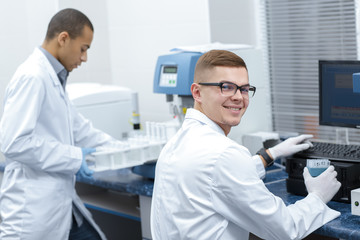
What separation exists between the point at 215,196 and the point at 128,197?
1.63 metres

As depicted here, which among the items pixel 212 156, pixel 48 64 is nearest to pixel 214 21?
pixel 48 64

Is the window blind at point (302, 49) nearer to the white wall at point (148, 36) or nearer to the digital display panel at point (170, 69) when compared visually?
the white wall at point (148, 36)

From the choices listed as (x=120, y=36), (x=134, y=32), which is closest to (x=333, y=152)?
(x=134, y=32)

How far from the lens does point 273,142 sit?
276cm

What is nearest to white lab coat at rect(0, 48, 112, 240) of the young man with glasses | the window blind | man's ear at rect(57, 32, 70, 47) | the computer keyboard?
man's ear at rect(57, 32, 70, 47)

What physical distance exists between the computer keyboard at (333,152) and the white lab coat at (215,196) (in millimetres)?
527

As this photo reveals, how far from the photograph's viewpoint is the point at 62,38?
2.68 meters

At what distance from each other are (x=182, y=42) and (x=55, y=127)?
124cm

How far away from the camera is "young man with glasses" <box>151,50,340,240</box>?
1.74m

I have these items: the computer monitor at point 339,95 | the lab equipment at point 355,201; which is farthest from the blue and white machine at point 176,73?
the lab equipment at point 355,201

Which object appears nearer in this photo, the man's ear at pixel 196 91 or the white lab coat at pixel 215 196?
the white lab coat at pixel 215 196

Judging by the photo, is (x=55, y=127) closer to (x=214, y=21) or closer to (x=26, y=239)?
(x=26, y=239)

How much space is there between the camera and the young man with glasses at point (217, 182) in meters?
1.74

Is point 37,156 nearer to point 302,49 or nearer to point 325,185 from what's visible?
point 325,185
